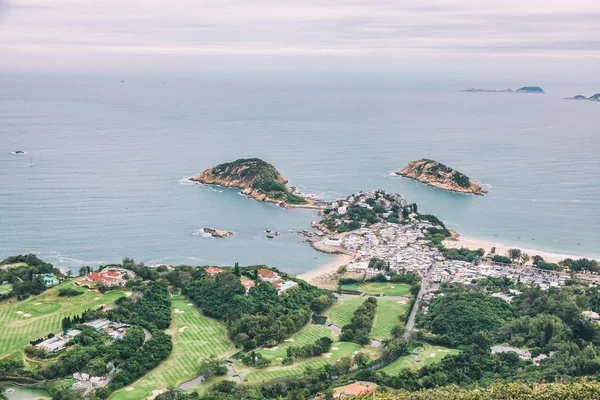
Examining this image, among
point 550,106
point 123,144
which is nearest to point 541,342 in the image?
point 123,144

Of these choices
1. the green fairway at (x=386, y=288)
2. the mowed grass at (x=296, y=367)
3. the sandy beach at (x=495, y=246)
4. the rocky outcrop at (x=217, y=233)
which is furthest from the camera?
the rocky outcrop at (x=217, y=233)

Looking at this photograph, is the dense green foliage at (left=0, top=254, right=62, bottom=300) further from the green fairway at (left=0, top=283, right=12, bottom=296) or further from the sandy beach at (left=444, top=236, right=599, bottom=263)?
the sandy beach at (left=444, top=236, right=599, bottom=263)

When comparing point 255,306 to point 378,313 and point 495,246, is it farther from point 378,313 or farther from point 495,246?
point 495,246

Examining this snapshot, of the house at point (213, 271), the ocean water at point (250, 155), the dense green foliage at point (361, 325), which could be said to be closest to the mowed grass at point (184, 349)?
the house at point (213, 271)

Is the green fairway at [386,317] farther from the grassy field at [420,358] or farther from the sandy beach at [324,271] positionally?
the sandy beach at [324,271]

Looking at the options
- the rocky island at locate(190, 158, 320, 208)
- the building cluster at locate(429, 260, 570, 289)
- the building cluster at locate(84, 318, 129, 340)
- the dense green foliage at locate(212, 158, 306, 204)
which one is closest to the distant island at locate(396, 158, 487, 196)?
the rocky island at locate(190, 158, 320, 208)

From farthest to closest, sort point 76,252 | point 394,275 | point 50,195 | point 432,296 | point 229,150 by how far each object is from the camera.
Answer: point 229,150 → point 50,195 → point 76,252 → point 394,275 → point 432,296

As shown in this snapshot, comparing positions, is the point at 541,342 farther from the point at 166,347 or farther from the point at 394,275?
the point at 166,347
